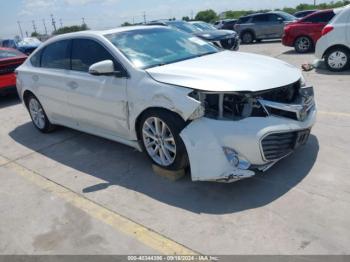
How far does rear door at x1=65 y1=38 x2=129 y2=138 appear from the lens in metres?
4.48

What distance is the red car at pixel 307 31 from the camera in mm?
13312

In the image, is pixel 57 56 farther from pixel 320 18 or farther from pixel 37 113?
pixel 320 18

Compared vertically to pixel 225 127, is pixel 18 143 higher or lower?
lower

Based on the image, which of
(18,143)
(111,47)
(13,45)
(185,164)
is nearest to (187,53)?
(111,47)

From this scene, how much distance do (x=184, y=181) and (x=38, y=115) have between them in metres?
3.41

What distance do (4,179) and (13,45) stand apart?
17224mm

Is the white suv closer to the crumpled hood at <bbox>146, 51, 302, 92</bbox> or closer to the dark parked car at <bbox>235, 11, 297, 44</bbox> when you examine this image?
the crumpled hood at <bbox>146, 51, 302, 92</bbox>

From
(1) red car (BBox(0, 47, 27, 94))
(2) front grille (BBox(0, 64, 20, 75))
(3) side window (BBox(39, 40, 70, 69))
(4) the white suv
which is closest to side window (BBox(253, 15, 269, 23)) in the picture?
(4) the white suv

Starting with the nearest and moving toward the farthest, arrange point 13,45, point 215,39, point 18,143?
point 18,143 → point 215,39 → point 13,45

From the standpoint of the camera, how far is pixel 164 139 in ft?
13.5

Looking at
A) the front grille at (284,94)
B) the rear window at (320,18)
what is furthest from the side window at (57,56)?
the rear window at (320,18)

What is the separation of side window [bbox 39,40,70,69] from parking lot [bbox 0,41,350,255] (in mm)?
1339

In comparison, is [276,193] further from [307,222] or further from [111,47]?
[111,47]

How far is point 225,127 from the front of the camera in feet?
11.8
